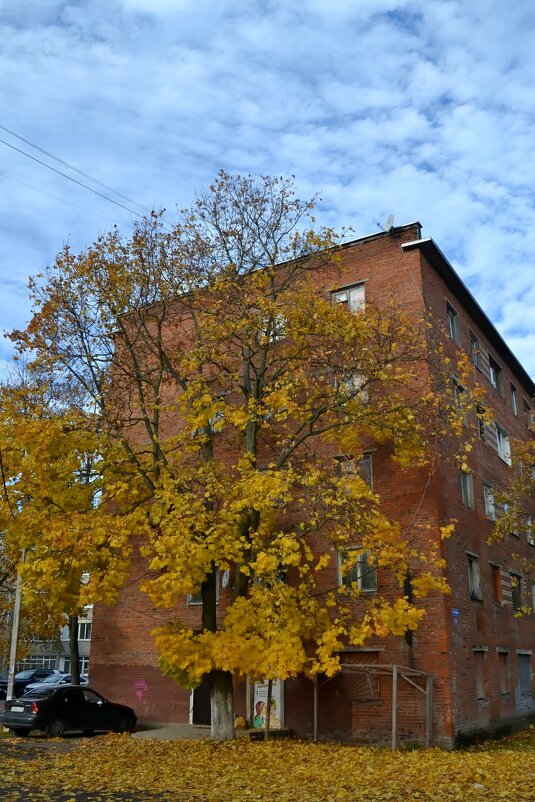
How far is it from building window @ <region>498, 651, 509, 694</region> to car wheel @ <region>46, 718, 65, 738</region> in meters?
12.9

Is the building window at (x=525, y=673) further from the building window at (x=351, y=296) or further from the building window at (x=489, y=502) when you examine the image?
the building window at (x=351, y=296)

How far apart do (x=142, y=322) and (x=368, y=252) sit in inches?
311

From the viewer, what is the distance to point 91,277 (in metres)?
17.6

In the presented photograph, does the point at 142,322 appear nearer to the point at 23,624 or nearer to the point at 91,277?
the point at 91,277

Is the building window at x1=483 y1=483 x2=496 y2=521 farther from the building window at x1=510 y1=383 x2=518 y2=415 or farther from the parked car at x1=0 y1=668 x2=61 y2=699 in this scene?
the parked car at x1=0 y1=668 x2=61 y2=699

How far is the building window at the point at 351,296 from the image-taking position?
2170 cm

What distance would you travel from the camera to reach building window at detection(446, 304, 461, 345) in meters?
23.1

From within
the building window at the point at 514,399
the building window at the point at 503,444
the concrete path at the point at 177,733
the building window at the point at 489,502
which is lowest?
the concrete path at the point at 177,733

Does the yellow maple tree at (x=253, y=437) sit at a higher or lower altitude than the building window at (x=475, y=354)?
lower

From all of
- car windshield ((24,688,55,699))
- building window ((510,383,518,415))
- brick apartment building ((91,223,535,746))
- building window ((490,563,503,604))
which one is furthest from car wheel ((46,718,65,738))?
building window ((510,383,518,415))

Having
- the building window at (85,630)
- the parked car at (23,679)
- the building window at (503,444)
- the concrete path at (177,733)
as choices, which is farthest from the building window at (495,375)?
the building window at (85,630)

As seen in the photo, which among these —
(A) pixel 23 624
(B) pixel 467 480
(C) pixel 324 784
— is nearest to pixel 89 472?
(C) pixel 324 784

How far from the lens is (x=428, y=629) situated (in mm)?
17406

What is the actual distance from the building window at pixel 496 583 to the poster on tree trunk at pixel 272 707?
7792 millimetres
